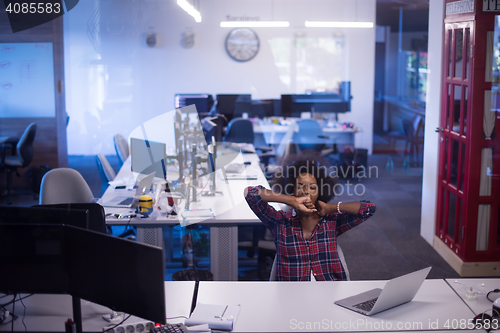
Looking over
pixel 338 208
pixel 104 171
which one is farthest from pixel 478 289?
pixel 104 171

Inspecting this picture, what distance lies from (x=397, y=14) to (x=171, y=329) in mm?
6533

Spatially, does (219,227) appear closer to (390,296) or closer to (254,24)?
(390,296)

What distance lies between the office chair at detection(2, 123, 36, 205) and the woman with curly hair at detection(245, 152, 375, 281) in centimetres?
393

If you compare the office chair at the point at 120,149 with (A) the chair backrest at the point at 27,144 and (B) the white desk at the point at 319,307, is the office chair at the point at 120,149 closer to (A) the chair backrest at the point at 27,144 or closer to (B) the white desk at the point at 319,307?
(A) the chair backrest at the point at 27,144

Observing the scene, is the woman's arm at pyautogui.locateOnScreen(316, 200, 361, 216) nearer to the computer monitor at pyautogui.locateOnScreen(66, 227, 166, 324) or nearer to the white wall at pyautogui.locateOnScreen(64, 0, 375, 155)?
the computer monitor at pyautogui.locateOnScreen(66, 227, 166, 324)

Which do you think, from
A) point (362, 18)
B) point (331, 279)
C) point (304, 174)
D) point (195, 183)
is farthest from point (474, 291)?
point (362, 18)

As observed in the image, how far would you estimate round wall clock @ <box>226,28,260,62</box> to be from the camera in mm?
6812

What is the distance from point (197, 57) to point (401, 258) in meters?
3.86

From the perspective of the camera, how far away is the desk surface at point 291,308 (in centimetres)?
193

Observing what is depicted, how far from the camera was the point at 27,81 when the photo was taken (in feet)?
18.4

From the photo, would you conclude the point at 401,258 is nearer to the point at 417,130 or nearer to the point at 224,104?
the point at 417,130

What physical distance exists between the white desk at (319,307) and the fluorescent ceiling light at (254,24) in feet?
16.4

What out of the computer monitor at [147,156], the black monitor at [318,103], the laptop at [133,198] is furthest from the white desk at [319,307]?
the black monitor at [318,103]

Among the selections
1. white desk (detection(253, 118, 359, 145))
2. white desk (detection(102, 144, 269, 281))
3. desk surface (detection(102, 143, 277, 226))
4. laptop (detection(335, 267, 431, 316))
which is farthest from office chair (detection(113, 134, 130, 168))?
laptop (detection(335, 267, 431, 316))
